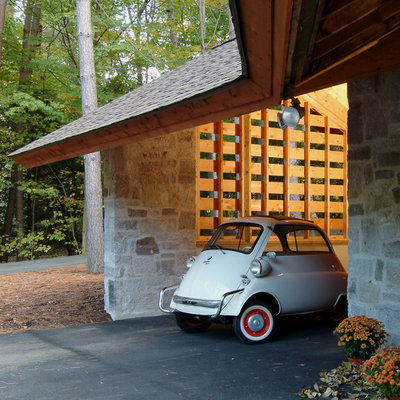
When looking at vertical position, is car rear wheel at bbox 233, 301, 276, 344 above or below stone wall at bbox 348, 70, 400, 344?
below

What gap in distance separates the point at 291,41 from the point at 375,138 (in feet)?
7.37

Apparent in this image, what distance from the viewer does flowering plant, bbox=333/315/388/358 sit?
4820 millimetres

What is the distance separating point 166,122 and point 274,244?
2.28 m

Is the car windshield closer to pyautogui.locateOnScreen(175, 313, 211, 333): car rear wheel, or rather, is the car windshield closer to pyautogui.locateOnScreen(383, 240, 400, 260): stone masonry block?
pyautogui.locateOnScreen(175, 313, 211, 333): car rear wheel

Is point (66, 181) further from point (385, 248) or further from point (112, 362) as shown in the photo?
point (385, 248)

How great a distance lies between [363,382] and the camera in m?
4.75

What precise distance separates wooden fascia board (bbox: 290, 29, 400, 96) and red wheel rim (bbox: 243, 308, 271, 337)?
9.63 ft

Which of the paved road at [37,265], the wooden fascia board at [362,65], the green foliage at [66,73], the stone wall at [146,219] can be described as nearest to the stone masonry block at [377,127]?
the wooden fascia board at [362,65]

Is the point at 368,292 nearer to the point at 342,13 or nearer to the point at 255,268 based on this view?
the point at 255,268

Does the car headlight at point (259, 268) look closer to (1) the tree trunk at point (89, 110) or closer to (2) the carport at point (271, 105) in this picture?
(2) the carport at point (271, 105)

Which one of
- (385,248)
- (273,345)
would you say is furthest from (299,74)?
(273,345)

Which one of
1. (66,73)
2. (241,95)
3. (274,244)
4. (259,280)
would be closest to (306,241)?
(274,244)

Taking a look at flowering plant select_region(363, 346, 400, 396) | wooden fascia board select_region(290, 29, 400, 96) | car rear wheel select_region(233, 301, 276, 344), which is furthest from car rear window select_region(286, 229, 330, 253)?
flowering plant select_region(363, 346, 400, 396)

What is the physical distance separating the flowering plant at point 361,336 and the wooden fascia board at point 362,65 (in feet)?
7.26
